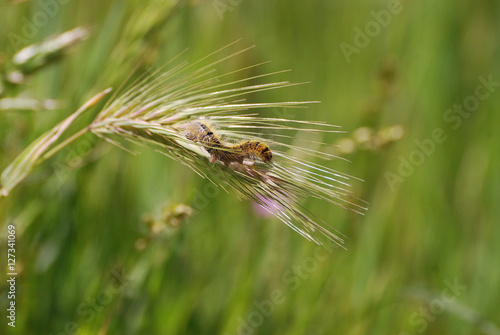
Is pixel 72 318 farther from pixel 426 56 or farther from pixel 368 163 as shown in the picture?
pixel 426 56

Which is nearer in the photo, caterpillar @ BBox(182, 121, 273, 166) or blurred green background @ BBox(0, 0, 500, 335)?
caterpillar @ BBox(182, 121, 273, 166)

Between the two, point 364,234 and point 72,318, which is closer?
point 72,318

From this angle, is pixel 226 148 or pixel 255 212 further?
pixel 255 212

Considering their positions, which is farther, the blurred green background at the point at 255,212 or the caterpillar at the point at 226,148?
the blurred green background at the point at 255,212

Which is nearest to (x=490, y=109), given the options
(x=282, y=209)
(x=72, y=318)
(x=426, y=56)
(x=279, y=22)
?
(x=426, y=56)
